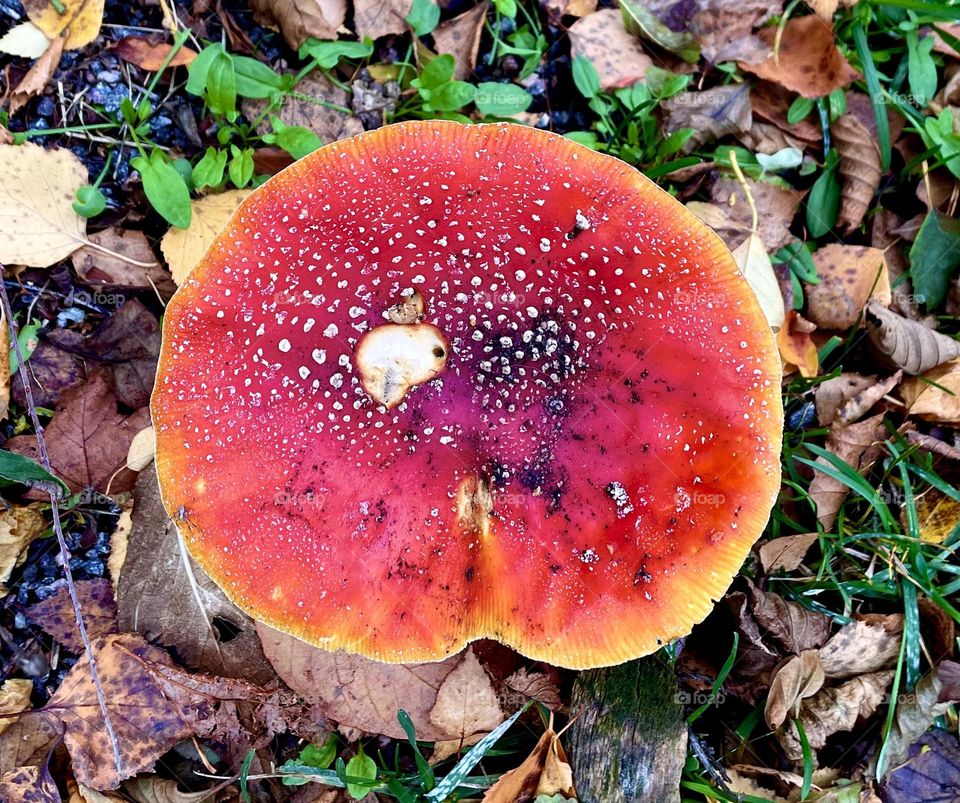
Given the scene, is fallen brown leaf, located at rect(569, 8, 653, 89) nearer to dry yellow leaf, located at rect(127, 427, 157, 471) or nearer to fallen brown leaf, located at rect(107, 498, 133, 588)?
dry yellow leaf, located at rect(127, 427, 157, 471)

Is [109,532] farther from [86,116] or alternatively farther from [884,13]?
[884,13]

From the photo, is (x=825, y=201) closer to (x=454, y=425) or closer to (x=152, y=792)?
(x=454, y=425)

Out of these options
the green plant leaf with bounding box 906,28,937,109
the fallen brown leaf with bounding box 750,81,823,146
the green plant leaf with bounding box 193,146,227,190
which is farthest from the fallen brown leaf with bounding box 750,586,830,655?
the green plant leaf with bounding box 193,146,227,190

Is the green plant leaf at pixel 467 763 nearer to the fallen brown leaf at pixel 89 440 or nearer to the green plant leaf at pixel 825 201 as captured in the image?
the fallen brown leaf at pixel 89 440

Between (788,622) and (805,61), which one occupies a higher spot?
(805,61)

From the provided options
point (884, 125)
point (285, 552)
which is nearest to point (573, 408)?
point (285, 552)

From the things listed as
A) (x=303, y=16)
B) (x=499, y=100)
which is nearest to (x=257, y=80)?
(x=303, y=16)

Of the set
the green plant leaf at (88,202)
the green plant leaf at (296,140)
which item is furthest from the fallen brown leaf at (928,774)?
the green plant leaf at (88,202)
